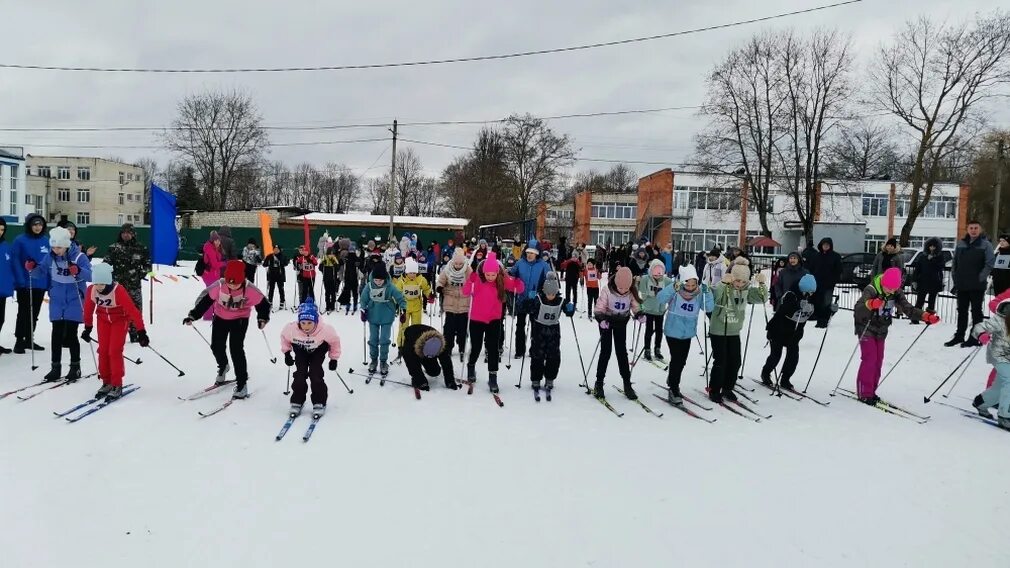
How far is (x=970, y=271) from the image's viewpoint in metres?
9.90

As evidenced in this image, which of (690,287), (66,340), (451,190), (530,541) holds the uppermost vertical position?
(451,190)

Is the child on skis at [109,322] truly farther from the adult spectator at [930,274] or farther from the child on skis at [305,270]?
the adult spectator at [930,274]

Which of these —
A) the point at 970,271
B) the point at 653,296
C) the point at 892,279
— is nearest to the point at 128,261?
the point at 653,296

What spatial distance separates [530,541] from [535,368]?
3.53 metres

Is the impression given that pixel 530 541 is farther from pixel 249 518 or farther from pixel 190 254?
pixel 190 254

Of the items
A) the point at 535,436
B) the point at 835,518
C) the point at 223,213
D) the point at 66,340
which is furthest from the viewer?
the point at 223,213

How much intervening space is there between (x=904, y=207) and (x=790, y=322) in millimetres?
47403

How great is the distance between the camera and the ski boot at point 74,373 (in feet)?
22.7

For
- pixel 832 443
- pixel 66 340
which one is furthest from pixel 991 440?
pixel 66 340

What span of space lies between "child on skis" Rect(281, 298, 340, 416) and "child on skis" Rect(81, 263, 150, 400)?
1703mm

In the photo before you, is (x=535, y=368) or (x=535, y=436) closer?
(x=535, y=436)

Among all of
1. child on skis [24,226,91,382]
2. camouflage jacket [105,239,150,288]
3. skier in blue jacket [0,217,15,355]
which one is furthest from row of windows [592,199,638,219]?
child on skis [24,226,91,382]

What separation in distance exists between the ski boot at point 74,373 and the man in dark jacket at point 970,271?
1255 centimetres

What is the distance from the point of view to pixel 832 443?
18.7 feet
